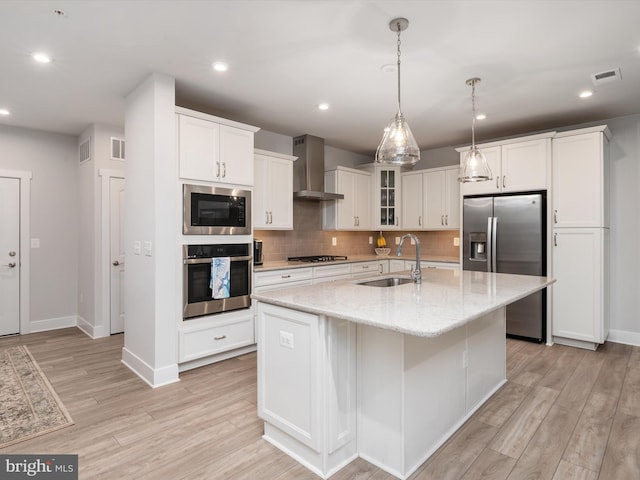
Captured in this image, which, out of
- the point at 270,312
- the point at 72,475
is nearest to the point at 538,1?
the point at 270,312

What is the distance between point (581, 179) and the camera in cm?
398

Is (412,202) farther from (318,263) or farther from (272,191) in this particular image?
(272,191)

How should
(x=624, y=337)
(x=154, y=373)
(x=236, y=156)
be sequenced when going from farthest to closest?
(x=624, y=337), (x=236, y=156), (x=154, y=373)

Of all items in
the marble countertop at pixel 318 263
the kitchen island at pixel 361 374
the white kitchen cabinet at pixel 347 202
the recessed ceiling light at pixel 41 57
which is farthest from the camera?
the white kitchen cabinet at pixel 347 202

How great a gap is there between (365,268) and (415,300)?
324 centimetres

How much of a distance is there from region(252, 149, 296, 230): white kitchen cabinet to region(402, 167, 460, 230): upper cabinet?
207cm

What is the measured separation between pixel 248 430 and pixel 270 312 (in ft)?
2.75

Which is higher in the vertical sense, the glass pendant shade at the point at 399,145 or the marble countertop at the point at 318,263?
the glass pendant shade at the point at 399,145

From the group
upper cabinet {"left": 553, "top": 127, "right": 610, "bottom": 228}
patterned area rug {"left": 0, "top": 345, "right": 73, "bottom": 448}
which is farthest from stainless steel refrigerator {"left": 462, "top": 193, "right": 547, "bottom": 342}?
patterned area rug {"left": 0, "top": 345, "right": 73, "bottom": 448}

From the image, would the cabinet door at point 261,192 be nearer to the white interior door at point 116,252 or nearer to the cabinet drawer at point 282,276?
the cabinet drawer at point 282,276

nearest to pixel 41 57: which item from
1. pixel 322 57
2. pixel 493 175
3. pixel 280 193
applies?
pixel 322 57

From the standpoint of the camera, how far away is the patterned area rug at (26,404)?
2.35 meters

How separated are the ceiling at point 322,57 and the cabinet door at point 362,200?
1.43 metres

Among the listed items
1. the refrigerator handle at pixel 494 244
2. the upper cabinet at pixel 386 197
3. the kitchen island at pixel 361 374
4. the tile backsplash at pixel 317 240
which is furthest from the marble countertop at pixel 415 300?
the upper cabinet at pixel 386 197
